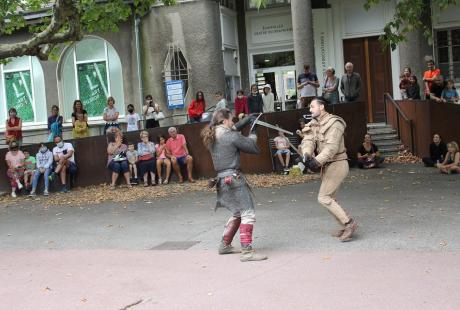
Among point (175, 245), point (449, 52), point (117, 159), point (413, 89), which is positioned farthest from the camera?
point (449, 52)

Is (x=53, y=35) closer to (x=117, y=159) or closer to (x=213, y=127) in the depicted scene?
(x=117, y=159)

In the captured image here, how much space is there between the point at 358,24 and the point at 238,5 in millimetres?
4143

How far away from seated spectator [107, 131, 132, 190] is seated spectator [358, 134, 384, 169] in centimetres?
585

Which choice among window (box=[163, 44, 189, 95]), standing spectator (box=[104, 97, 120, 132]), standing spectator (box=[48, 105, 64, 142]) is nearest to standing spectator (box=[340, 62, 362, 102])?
window (box=[163, 44, 189, 95])

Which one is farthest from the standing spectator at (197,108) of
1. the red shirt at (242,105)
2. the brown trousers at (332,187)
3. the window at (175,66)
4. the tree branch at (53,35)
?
the brown trousers at (332,187)

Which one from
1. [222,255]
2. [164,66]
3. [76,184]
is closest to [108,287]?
[222,255]

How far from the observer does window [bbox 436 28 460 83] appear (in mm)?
21625

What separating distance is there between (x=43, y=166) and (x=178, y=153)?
3.57 metres

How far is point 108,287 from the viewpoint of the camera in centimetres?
739

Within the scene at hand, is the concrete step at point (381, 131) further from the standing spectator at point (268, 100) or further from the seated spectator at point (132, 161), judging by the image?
the seated spectator at point (132, 161)

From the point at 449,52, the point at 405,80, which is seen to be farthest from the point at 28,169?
the point at 449,52

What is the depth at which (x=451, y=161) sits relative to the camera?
15055 mm

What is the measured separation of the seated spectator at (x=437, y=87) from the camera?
1805 centimetres

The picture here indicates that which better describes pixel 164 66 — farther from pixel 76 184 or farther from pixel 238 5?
pixel 76 184
